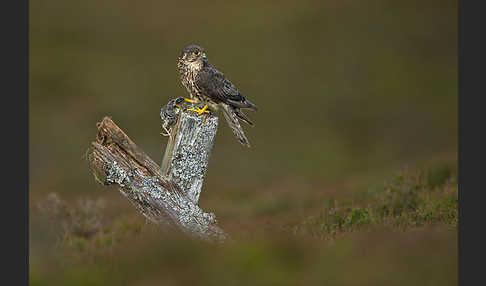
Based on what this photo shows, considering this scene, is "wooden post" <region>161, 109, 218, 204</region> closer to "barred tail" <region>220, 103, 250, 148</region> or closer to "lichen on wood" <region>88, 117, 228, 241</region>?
"lichen on wood" <region>88, 117, 228, 241</region>

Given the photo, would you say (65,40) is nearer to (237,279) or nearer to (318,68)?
(318,68)

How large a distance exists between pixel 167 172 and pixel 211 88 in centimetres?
199

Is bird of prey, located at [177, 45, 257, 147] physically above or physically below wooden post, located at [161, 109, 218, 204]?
above

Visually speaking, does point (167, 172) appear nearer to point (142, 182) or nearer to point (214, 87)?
point (142, 182)

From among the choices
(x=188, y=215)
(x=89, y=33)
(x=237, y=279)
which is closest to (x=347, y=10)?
(x=89, y=33)

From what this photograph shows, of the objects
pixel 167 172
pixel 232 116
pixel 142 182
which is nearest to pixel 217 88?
pixel 232 116

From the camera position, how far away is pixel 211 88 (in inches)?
349

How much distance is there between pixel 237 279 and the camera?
16.8 feet

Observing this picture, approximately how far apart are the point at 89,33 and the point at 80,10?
3.02 m

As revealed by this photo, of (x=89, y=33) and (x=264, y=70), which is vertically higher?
(x=89, y=33)

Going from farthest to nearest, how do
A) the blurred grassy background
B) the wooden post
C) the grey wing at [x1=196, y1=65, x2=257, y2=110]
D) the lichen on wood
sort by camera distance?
the blurred grassy background, the grey wing at [x1=196, y1=65, x2=257, y2=110], the wooden post, the lichen on wood

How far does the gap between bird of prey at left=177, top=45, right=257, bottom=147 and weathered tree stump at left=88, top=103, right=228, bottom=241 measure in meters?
1.06

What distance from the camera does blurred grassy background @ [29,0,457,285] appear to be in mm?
16609

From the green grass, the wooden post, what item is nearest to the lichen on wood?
the wooden post
